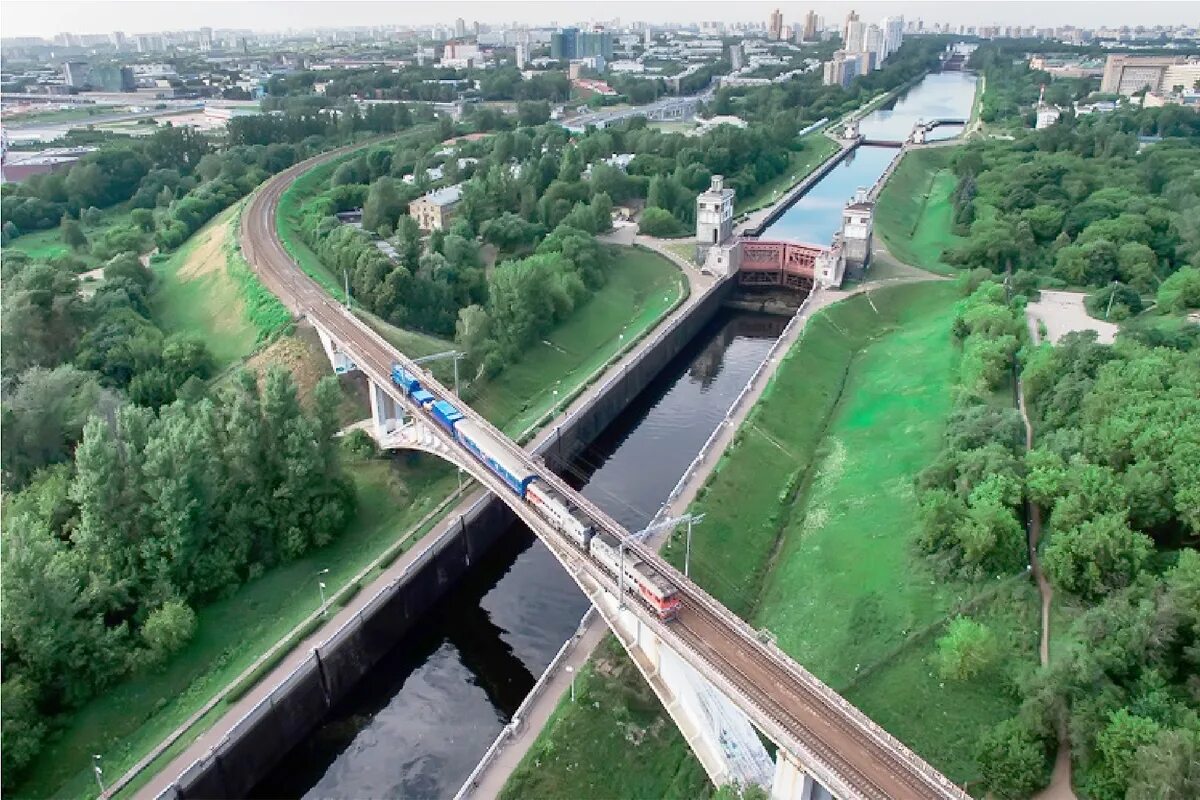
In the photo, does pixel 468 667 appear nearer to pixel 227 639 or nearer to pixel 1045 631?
pixel 227 639

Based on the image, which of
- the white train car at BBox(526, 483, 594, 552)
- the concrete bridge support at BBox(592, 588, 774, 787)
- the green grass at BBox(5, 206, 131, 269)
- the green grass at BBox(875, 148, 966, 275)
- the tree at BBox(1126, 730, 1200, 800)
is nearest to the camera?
the tree at BBox(1126, 730, 1200, 800)

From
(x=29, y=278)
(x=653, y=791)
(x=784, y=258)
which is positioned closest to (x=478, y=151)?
(x=784, y=258)

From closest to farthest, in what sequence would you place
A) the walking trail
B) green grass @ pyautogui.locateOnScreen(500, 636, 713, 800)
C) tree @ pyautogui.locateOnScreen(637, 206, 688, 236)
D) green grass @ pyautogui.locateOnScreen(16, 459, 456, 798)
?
1. the walking trail
2. green grass @ pyautogui.locateOnScreen(500, 636, 713, 800)
3. green grass @ pyautogui.locateOnScreen(16, 459, 456, 798)
4. tree @ pyautogui.locateOnScreen(637, 206, 688, 236)

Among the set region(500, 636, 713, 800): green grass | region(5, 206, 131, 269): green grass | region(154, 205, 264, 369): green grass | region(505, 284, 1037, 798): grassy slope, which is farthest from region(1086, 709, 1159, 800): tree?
region(5, 206, 131, 269): green grass

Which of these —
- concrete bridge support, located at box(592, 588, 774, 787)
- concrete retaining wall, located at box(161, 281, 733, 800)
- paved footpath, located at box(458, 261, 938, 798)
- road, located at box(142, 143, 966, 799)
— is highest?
road, located at box(142, 143, 966, 799)

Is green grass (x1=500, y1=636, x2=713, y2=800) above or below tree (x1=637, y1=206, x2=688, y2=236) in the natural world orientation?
below

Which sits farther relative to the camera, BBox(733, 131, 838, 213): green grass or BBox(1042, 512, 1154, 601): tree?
BBox(733, 131, 838, 213): green grass

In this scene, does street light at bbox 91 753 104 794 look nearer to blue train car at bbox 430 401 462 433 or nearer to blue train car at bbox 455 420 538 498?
blue train car at bbox 455 420 538 498

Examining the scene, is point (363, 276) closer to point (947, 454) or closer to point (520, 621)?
point (520, 621)
